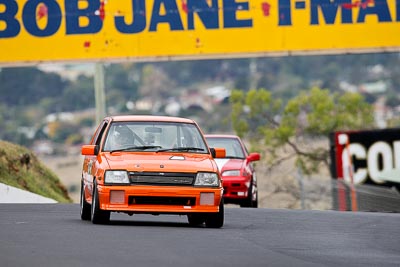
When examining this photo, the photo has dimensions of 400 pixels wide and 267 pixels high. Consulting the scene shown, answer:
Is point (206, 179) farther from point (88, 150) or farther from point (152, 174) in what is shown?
point (88, 150)

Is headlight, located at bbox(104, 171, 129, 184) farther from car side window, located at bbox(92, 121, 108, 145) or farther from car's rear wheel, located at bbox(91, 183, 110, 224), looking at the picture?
car side window, located at bbox(92, 121, 108, 145)

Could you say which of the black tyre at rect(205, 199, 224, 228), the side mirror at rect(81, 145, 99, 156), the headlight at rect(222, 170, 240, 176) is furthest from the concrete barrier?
the black tyre at rect(205, 199, 224, 228)

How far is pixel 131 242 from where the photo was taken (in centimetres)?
1456

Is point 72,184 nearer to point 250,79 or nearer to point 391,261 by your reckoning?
point 250,79

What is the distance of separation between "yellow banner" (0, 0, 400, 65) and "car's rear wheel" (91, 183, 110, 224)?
16.8m

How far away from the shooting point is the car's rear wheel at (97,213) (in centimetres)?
1702

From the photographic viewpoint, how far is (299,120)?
62.4m

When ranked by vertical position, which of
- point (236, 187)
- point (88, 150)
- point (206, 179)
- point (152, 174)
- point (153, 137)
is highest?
point (153, 137)

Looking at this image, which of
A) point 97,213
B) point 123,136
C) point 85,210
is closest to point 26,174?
point 85,210

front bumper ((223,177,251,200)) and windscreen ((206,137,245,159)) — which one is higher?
windscreen ((206,137,245,159))

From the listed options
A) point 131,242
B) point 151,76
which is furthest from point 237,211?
point 151,76

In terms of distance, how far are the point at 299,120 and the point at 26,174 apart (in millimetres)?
33321

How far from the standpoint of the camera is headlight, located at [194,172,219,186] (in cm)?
1700

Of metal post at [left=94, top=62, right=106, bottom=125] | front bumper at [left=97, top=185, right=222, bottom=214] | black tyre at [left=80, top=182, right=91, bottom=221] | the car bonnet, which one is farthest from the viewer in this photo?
metal post at [left=94, top=62, right=106, bottom=125]
